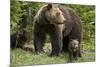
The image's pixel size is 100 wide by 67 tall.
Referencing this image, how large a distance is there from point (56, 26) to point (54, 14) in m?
0.14

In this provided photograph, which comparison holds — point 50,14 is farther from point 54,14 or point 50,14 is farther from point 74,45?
point 74,45

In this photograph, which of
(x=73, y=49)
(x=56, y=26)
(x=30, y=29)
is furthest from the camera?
(x=73, y=49)

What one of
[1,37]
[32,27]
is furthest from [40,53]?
[1,37]

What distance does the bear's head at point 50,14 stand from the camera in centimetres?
258

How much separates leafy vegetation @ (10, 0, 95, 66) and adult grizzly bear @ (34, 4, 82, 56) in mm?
62

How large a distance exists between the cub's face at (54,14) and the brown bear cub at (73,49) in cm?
30

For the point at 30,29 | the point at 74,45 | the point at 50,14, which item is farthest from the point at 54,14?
the point at 74,45

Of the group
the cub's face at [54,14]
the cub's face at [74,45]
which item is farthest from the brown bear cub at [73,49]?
the cub's face at [54,14]

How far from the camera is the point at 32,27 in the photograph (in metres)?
2.55

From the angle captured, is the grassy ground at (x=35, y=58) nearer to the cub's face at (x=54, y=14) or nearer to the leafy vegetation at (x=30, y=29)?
the leafy vegetation at (x=30, y=29)

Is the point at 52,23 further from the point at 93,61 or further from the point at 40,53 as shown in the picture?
the point at 93,61

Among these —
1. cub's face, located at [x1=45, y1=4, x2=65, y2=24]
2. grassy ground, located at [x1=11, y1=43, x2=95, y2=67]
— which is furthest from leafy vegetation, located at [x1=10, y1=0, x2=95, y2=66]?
cub's face, located at [x1=45, y1=4, x2=65, y2=24]

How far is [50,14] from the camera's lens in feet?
8.63
